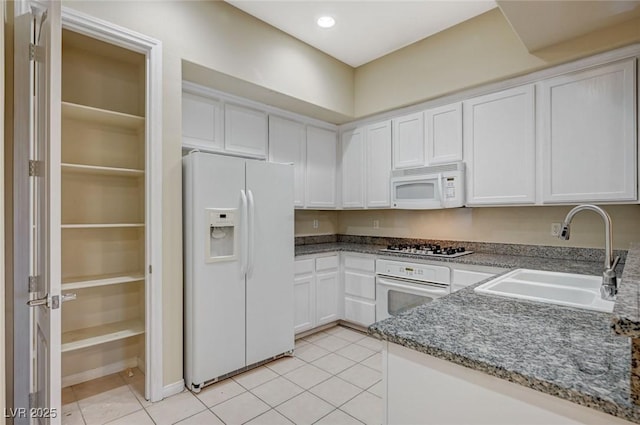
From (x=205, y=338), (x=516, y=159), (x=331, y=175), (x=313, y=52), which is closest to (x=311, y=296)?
(x=205, y=338)

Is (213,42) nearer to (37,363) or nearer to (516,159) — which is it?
(37,363)

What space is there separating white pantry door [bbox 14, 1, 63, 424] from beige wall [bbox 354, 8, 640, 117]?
287cm

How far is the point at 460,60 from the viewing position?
9.84 ft

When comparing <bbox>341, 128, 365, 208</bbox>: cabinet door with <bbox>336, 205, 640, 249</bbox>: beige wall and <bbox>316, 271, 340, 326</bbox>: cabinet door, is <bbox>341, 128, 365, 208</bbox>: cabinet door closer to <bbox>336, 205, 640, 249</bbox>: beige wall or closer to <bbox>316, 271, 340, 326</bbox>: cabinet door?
<bbox>336, 205, 640, 249</bbox>: beige wall

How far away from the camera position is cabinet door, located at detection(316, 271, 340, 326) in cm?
343

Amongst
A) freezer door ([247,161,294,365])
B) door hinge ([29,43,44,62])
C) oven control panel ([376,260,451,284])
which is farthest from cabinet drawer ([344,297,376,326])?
door hinge ([29,43,44,62])

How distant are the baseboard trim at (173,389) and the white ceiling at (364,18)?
2957 mm

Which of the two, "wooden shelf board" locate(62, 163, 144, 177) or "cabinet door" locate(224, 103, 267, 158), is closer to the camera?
"wooden shelf board" locate(62, 163, 144, 177)

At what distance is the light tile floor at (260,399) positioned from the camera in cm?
204

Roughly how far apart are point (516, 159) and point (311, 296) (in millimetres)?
2287

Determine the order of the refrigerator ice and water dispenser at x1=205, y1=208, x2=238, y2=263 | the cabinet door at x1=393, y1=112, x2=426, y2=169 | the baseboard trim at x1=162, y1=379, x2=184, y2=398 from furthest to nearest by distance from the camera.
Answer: the cabinet door at x1=393, y1=112, x2=426, y2=169 < the refrigerator ice and water dispenser at x1=205, y1=208, x2=238, y2=263 < the baseboard trim at x1=162, y1=379, x2=184, y2=398

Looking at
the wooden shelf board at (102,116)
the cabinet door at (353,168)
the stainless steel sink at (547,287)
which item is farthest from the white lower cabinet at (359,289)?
the wooden shelf board at (102,116)

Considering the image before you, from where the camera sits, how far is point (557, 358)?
819 millimetres

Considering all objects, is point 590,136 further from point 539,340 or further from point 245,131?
point 245,131
